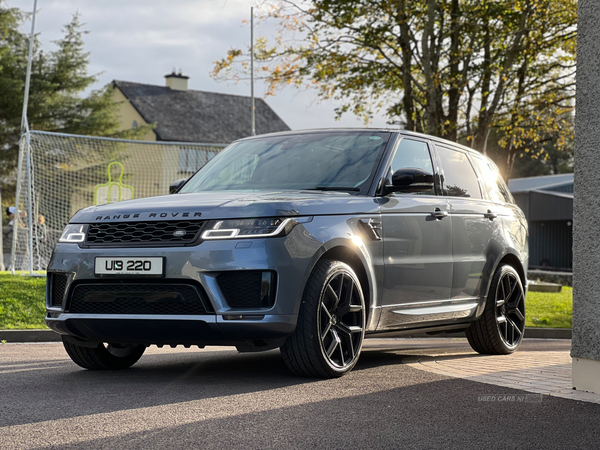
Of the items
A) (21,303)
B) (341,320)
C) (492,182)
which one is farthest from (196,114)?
(341,320)

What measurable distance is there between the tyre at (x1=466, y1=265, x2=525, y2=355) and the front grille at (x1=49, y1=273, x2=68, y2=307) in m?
3.78

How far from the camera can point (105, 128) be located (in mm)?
44688

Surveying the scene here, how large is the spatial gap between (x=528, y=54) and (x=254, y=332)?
56.7ft

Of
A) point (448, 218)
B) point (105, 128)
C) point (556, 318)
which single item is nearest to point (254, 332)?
point (448, 218)

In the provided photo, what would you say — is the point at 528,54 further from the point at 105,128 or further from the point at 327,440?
the point at 105,128

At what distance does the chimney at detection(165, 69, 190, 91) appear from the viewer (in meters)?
57.2

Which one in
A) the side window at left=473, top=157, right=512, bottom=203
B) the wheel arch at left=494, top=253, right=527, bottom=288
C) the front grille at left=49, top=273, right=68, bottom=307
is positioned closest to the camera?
the front grille at left=49, top=273, right=68, bottom=307

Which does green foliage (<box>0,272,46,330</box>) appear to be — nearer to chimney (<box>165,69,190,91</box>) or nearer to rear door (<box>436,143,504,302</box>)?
rear door (<box>436,143,504,302</box>)

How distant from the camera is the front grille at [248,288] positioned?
5305 mm

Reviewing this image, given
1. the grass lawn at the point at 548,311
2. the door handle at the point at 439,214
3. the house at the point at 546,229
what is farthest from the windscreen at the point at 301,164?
the house at the point at 546,229

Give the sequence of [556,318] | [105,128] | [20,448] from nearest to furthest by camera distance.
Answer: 1. [20,448]
2. [556,318]
3. [105,128]

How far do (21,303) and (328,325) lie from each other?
6897mm

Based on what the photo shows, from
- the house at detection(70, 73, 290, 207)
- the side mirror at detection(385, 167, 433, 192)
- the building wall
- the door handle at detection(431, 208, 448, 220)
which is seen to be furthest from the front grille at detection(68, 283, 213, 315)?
the house at detection(70, 73, 290, 207)

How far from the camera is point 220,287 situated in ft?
17.5
